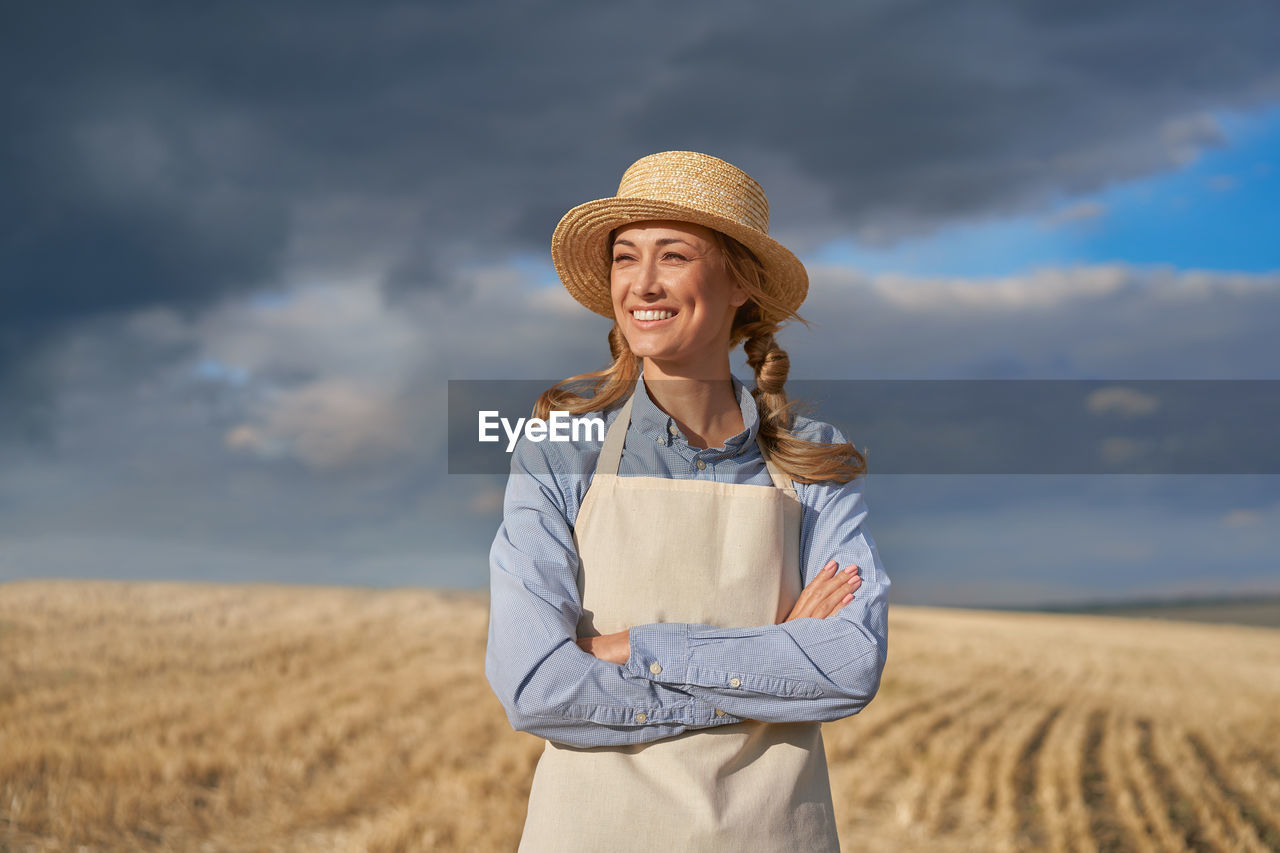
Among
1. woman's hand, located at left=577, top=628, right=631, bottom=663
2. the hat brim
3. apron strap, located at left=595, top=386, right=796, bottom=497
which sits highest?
the hat brim

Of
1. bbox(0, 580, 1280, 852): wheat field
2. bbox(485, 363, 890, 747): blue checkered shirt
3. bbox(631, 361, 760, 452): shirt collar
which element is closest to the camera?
bbox(485, 363, 890, 747): blue checkered shirt

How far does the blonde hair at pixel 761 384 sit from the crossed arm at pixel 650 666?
466 millimetres

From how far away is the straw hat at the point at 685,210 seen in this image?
2.65m

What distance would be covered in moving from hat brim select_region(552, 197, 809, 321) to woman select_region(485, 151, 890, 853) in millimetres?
11

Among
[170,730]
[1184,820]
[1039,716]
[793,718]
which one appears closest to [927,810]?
[1184,820]

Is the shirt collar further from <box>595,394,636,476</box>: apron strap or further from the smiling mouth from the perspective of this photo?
the smiling mouth

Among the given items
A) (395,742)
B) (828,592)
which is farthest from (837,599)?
(395,742)

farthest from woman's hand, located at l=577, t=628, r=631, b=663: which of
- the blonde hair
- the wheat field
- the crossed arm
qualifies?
the wheat field

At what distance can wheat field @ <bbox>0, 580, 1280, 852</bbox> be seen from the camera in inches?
222

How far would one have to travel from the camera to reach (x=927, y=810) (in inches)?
244

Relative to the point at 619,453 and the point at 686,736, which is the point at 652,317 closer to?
the point at 619,453

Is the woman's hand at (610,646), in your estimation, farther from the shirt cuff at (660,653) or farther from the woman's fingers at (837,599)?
the woman's fingers at (837,599)

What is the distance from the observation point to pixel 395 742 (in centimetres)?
655

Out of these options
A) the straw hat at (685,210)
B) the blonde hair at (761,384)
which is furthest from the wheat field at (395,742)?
the straw hat at (685,210)
